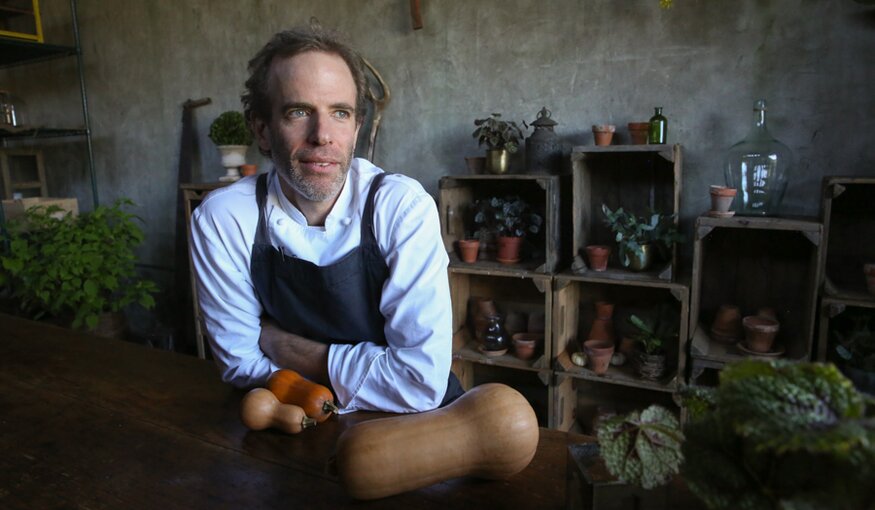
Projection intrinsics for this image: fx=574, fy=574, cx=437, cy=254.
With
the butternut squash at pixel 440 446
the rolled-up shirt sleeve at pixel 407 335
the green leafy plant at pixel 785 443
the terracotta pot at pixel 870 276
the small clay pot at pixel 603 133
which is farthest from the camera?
the small clay pot at pixel 603 133

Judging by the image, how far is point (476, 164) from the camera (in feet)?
9.43

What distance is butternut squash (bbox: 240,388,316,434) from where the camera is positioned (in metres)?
1.06

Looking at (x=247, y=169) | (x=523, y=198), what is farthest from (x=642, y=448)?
(x=247, y=169)

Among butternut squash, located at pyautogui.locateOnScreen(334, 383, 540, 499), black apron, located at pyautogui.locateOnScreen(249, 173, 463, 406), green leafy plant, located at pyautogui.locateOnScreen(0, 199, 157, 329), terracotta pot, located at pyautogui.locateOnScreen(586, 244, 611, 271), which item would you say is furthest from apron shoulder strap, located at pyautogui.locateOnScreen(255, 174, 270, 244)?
green leafy plant, located at pyautogui.locateOnScreen(0, 199, 157, 329)

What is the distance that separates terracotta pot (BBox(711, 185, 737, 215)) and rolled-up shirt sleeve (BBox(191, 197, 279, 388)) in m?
1.81

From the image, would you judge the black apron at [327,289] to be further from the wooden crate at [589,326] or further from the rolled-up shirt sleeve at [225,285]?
the wooden crate at [589,326]

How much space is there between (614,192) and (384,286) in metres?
1.73

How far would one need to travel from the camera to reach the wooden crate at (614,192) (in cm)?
257

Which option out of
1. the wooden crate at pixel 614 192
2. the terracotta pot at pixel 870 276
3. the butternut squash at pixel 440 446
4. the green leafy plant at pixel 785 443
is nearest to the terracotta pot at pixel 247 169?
the wooden crate at pixel 614 192

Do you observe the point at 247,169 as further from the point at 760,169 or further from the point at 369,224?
the point at 760,169

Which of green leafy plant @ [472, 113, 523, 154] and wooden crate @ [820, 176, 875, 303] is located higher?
green leafy plant @ [472, 113, 523, 154]

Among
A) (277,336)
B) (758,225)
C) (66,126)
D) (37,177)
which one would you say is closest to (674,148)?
(758,225)

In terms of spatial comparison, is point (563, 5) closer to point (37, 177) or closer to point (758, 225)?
point (758, 225)

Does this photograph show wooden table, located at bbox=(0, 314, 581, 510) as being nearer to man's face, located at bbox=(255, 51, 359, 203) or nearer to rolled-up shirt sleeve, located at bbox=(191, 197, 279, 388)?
rolled-up shirt sleeve, located at bbox=(191, 197, 279, 388)
